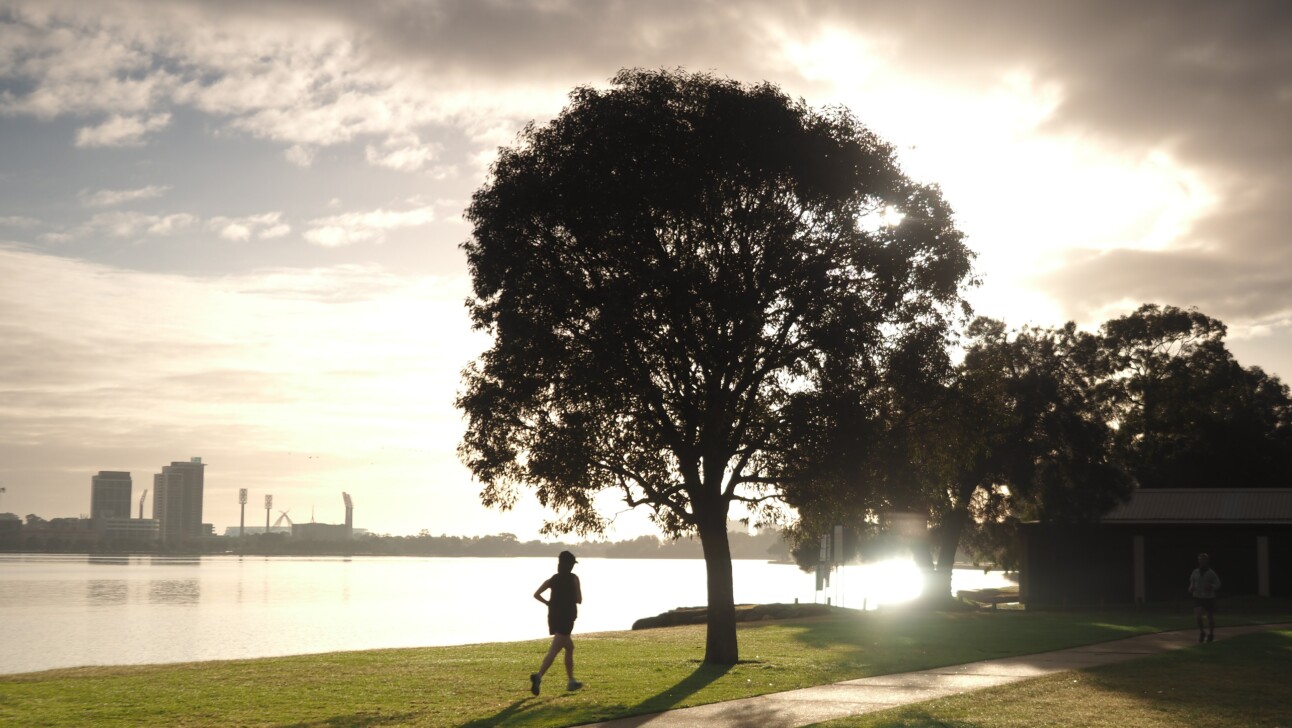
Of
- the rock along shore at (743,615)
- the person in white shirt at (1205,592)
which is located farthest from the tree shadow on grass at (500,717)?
the rock along shore at (743,615)

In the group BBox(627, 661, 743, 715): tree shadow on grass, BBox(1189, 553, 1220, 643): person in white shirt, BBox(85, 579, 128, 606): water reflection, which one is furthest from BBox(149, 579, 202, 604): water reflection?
BBox(1189, 553, 1220, 643): person in white shirt

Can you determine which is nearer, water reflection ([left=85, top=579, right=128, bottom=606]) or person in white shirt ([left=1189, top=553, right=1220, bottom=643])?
person in white shirt ([left=1189, top=553, right=1220, bottom=643])

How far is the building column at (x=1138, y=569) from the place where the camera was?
52625mm

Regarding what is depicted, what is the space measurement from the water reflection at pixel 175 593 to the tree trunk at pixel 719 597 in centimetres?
6329

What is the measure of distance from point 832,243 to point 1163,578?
3779 cm

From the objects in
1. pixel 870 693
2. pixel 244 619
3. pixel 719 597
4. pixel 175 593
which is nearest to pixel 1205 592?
pixel 719 597

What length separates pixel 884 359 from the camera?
78.6 feet

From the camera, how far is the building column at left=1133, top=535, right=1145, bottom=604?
173 feet

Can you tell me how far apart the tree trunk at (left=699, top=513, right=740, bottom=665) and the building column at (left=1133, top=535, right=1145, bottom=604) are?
35.6 m

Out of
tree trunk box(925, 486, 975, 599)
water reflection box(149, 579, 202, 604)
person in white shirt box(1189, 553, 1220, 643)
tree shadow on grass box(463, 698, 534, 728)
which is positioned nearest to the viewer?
tree shadow on grass box(463, 698, 534, 728)

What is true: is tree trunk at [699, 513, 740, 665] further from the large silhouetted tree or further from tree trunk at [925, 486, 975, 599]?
tree trunk at [925, 486, 975, 599]

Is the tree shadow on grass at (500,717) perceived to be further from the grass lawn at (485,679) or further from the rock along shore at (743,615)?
the rock along shore at (743,615)

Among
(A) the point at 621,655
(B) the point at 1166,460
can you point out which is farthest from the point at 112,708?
(B) the point at 1166,460

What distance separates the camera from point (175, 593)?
90062mm
